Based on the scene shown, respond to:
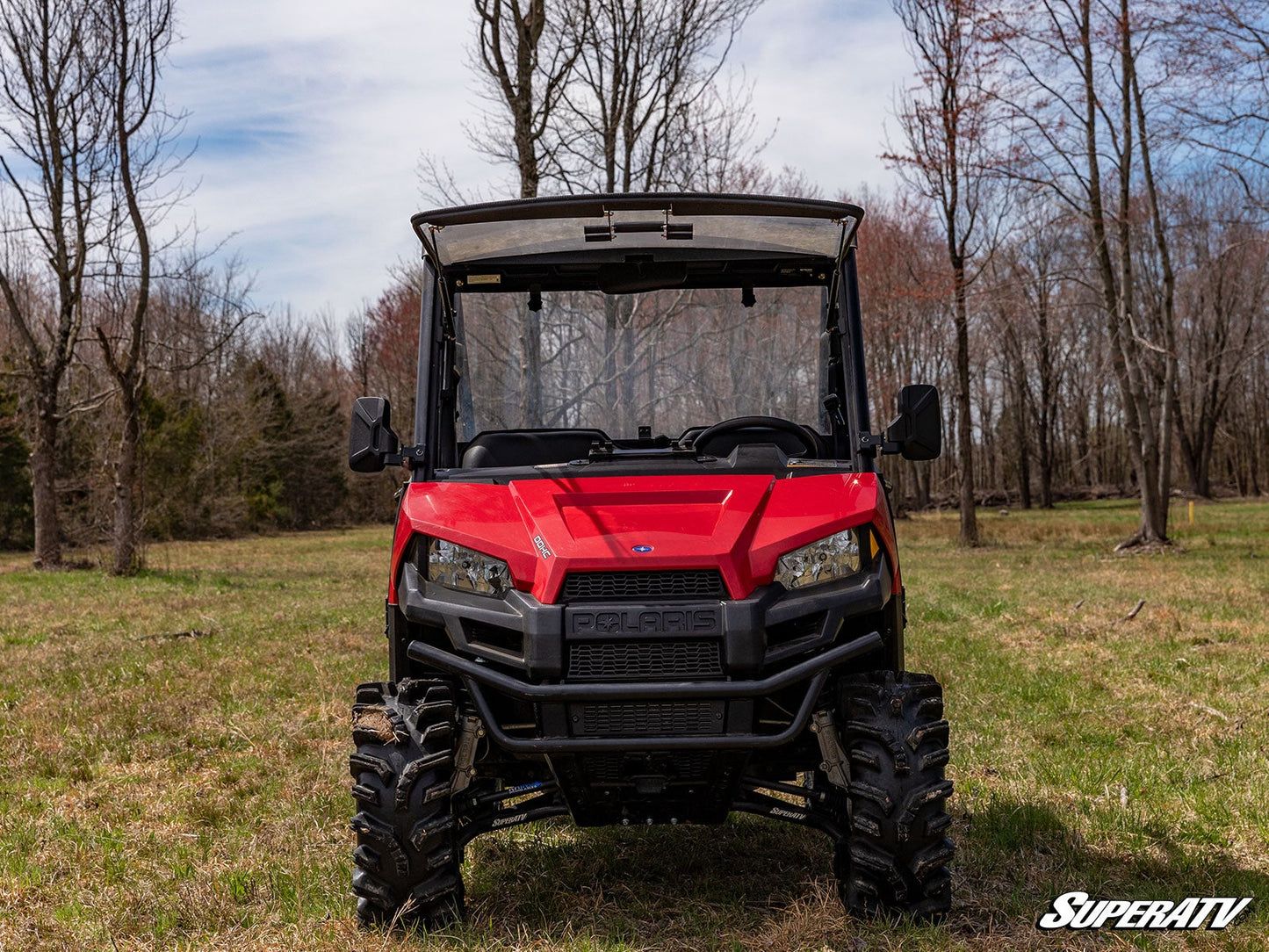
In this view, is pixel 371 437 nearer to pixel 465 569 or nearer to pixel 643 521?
pixel 465 569

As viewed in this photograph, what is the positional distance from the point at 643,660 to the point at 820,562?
0.66m

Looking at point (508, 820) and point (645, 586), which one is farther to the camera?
point (508, 820)

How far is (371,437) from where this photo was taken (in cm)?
427

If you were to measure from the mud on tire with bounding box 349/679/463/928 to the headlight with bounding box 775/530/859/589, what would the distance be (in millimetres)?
1146

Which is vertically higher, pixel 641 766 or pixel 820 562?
pixel 820 562

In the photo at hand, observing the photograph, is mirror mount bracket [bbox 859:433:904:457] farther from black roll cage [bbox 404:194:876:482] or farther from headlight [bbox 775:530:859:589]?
headlight [bbox 775:530:859:589]

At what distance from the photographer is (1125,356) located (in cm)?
1900

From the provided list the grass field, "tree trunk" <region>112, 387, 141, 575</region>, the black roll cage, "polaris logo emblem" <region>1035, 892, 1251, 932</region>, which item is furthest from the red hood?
"tree trunk" <region>112, 387, 141, 575</region>

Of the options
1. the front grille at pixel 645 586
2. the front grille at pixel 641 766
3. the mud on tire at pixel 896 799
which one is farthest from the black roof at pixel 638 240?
the front grille at pixel 641 766

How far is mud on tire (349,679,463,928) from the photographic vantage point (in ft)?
11.8

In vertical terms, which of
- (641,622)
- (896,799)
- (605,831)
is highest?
(641,622)

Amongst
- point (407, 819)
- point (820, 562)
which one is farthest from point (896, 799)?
point (407, 819)

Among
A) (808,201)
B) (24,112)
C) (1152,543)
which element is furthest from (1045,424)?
(808,201)

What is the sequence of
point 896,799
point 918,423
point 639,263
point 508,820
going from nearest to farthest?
point 896,799, point 508,820, point 918,423, point 639,263
